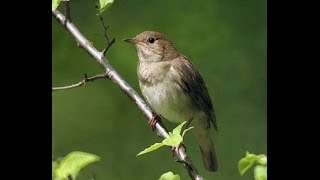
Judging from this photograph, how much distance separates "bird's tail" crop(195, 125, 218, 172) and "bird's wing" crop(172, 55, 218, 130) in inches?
6.5

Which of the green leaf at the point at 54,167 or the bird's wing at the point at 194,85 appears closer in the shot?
the green leaf at the point at 54,167

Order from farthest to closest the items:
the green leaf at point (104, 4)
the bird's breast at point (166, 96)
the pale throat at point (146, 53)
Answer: the pale throat at point (146, 53) < the bird's breast at point (166, 96) < the green leaf at point (104, 4)

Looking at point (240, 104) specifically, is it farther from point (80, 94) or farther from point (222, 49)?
point (80, 94)

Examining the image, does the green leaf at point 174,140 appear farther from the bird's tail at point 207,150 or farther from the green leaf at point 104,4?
the bird's tail at point 207,150

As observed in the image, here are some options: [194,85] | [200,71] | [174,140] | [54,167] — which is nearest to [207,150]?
[194,85]

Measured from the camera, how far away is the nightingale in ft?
15.1

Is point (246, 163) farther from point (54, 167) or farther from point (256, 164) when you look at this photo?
point (54, 167)

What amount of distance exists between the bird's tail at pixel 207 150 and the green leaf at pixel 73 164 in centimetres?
215

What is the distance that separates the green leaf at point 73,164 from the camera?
247 centimetres

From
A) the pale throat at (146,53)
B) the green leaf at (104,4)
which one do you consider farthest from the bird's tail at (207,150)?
the green leaf at (104,4)
